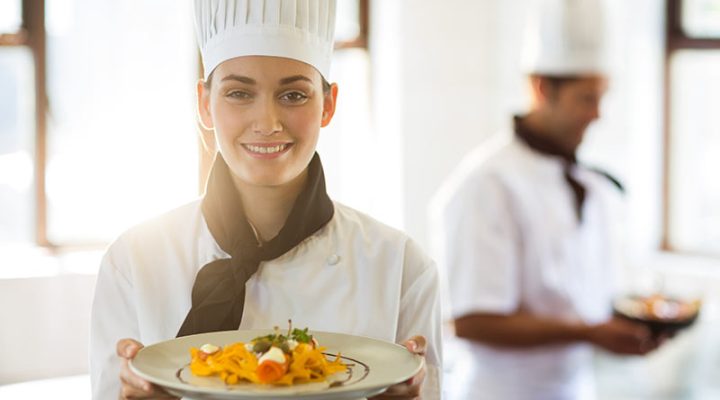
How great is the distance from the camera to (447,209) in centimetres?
239

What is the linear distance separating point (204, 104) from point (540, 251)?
129 centimetres

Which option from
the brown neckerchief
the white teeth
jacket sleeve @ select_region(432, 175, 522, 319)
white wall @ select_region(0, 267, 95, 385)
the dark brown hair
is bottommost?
white wall @ select_region(0, 267, 95, 385)

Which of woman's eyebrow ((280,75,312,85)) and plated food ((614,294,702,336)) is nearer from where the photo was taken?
woman's eyebrow ((280,75,312,85))

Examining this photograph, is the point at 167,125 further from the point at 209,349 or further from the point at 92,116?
the point at 209,349

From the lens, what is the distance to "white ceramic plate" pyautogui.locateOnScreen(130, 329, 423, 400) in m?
0.97

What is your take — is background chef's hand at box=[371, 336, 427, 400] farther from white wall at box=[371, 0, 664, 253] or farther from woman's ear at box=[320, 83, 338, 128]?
white wall at box=[371, 0, 664, 253]

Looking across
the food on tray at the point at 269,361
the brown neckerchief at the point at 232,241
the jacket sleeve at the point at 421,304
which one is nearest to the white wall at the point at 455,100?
the jacket sleeve at the point at 421,304

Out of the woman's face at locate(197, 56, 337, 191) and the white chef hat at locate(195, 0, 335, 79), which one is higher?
the white chef hat at locate(195, 0, 335, 79)

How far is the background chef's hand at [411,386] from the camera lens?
108 cm

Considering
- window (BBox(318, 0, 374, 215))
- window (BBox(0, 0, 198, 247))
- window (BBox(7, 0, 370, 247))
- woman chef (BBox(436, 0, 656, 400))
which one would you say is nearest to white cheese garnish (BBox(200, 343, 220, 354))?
woman chef (BBox(436, 0, 656, 400))

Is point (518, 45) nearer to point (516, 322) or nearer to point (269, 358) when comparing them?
point (516, 322)

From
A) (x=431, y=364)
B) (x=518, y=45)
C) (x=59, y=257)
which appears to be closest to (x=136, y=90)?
(x=59, y=257)

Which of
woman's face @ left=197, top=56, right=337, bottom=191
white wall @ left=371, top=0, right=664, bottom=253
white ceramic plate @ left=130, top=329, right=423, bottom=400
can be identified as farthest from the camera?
white wall @ left=371, top=0, right=664, bottom=253

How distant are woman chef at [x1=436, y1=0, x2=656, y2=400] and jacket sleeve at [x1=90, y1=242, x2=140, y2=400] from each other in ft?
3.85
